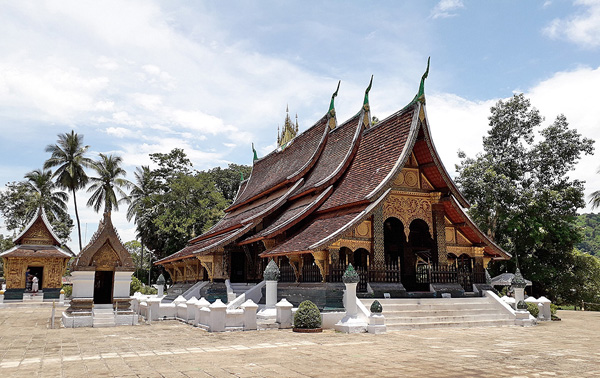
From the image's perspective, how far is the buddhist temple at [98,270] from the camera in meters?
Answer: 11.9

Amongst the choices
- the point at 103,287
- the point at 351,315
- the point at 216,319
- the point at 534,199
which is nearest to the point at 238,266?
the point at 103,287

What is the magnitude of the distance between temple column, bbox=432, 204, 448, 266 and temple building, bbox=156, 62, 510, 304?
31 mm

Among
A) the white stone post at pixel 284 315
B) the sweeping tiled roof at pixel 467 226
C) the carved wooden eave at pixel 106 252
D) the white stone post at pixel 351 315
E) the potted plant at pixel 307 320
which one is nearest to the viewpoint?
the white stone post at pixel 351 315

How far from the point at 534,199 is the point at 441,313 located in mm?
16380

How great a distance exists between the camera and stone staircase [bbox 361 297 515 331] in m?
10.7

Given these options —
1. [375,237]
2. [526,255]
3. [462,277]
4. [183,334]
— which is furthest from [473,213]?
[183,334]

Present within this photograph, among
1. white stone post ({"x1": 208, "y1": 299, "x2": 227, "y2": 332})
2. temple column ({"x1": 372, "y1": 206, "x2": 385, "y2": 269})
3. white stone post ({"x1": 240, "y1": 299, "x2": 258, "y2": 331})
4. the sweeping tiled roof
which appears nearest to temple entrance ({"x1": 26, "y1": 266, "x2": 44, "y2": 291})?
white stone post ({"x1": 208, "y1": 299, "x2": 227, "y2": 332})

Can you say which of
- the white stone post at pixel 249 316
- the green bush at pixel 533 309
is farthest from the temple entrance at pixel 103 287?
the green bush at pixel 533 309

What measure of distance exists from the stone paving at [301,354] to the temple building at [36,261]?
910 inches

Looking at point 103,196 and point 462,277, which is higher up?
point 103,196

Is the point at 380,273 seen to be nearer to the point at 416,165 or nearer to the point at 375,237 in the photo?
the point at 375,237

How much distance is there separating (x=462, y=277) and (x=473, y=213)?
13.1 m

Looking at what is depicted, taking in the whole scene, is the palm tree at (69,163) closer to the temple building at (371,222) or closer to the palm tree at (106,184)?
the palm tree at (106,184)

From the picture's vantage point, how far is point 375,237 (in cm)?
1259
